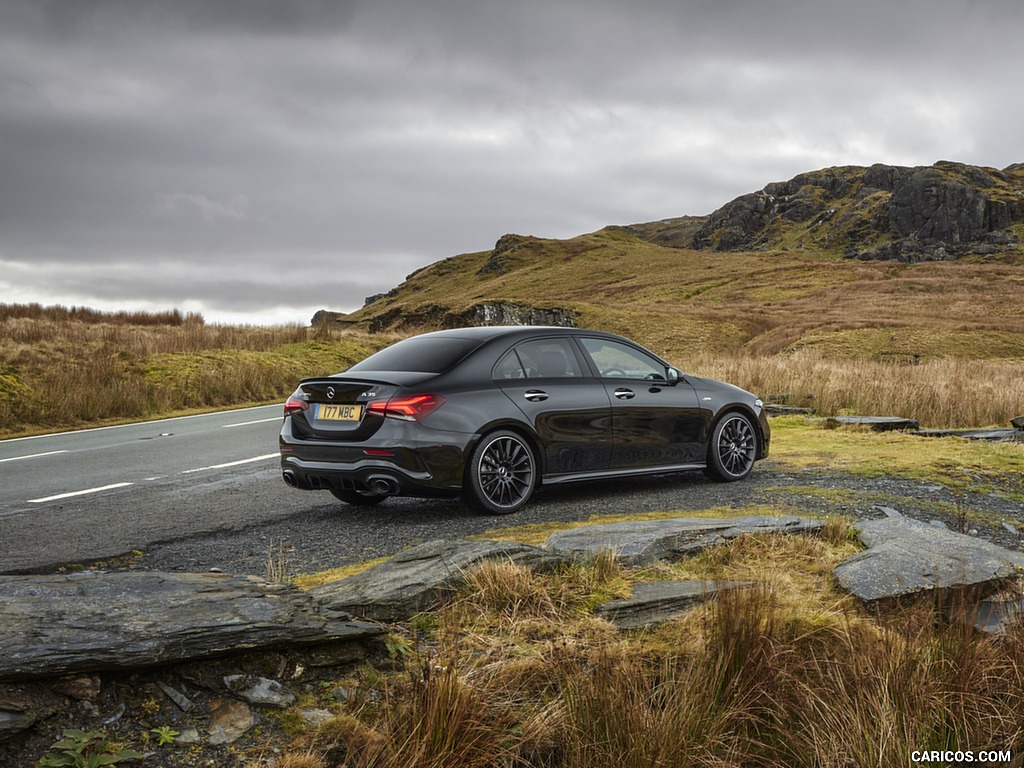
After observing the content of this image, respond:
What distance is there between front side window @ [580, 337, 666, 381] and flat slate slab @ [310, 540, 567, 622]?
12.2 feet

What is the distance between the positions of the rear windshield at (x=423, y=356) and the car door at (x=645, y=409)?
134 cm

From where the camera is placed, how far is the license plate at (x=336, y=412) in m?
7.59

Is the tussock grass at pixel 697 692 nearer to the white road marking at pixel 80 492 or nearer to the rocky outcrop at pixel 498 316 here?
the white road marking at pixel 80 492

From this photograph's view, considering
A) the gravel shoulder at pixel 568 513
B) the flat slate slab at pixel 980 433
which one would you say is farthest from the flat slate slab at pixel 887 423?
the gravel shoulder at pixel 568 513

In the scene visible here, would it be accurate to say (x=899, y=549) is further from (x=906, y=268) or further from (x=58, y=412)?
(x=906, y=268)

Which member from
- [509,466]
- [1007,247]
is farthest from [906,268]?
[509,466]

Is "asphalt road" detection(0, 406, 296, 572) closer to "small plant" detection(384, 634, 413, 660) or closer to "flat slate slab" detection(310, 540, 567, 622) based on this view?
"flat slate slab" detection(310, 540, 567, 622)

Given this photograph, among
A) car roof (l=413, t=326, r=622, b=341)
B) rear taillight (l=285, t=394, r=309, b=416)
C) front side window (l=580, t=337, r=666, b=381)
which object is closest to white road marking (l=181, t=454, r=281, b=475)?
rear taillight (l=285, t=394, r=309, b=416)

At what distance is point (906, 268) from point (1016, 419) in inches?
3640

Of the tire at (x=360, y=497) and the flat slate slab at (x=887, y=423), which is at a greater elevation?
the flat slate slab at (x=887, y=423)

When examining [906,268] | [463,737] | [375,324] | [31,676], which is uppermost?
[906,268]

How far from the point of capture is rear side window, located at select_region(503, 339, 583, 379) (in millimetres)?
8312

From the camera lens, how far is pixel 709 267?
393ft

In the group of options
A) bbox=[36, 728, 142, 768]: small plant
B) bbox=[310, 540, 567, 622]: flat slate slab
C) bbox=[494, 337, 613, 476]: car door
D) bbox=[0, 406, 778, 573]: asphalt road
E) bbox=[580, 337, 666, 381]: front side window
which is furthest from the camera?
bbox=[580, 337, 666, 381]: front side window
